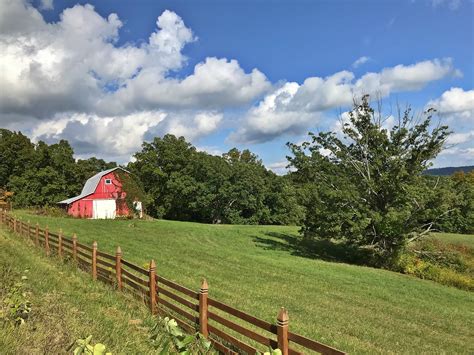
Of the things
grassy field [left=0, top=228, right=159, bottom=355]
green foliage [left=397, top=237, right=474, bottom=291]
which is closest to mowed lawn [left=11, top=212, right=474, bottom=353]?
green foliage [left=397, top=237, right=474, bottom=291]

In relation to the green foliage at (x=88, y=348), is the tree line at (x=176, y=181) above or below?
above

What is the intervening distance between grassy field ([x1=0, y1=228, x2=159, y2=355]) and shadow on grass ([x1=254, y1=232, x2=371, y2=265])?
18.4 meters

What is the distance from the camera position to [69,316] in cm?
682

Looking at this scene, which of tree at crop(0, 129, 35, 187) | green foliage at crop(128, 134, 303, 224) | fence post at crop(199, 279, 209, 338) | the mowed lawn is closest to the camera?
fence post at crop(199, 279, 209, 338)

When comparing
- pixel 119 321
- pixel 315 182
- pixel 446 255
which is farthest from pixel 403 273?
pixel 119 321

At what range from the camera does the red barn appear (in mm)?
48812

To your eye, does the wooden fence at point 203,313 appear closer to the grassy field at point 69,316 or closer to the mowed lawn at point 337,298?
the grassy field at point 69,316

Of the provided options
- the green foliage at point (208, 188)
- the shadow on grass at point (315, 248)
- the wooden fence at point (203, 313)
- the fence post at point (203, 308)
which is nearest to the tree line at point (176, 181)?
the green foliage at point (208, 188)

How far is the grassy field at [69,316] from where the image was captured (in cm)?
509

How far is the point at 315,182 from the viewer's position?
91.4 ft

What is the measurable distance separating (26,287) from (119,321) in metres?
2.74

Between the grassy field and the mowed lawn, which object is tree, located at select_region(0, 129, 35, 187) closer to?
the mowed lawn

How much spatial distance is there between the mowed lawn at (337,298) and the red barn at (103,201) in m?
24.2

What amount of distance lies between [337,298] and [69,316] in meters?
9.65
